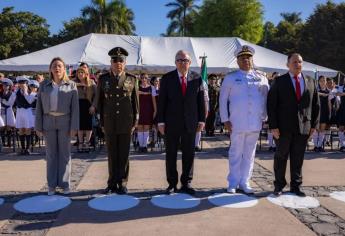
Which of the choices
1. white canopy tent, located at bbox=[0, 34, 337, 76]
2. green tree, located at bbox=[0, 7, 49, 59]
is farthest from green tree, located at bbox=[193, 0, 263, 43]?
white canopy tent, located at bbox=[0, 34, 337, 76]

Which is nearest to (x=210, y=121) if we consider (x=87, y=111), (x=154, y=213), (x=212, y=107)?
(x=212, y=107)

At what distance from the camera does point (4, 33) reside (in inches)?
2028

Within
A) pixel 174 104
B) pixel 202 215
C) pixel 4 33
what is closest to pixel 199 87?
pixel 174 104

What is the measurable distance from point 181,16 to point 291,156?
54578 millimetres

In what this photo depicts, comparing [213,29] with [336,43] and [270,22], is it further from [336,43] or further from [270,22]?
[270,22]

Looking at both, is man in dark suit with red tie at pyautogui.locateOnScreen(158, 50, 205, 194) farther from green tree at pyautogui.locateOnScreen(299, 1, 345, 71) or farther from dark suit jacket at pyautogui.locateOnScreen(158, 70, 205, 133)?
green tree at pyautogui.locateOnScreen(299, 1, 345, 71)

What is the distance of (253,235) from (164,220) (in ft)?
3.50

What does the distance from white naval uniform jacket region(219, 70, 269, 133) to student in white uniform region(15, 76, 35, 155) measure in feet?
18.3

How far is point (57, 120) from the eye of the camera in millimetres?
5656

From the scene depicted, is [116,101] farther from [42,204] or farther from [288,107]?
[288,107]

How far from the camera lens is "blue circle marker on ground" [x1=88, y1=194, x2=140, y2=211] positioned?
16.8ft

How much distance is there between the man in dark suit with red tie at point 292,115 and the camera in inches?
220

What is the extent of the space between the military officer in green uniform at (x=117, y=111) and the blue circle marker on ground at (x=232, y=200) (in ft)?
4.44

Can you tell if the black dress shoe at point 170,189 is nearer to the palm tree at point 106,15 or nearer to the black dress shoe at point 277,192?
the black dress shoe at point 277,192
